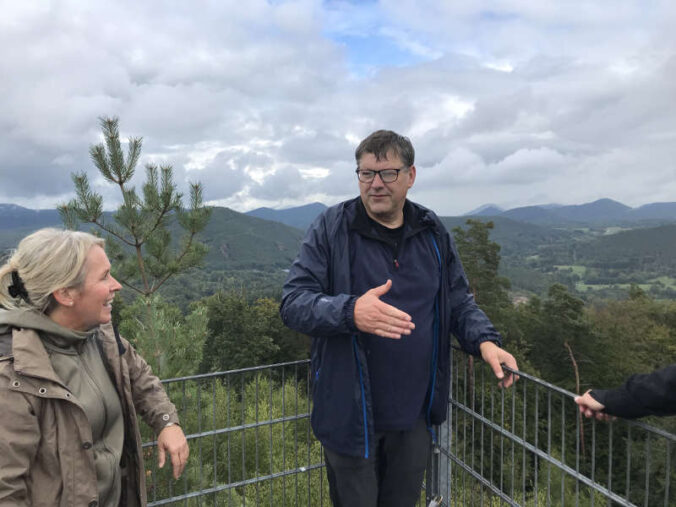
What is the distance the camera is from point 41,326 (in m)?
1.66

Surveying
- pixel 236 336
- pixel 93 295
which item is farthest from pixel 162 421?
pixel 236 336

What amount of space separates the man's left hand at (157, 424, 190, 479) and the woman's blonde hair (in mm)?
775

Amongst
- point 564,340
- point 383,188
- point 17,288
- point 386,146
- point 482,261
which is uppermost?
point 386,146

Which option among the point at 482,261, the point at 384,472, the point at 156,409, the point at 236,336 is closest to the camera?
the point at 156,409

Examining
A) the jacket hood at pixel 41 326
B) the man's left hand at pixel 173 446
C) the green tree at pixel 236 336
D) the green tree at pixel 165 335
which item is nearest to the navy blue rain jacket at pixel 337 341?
the man's left hand at pixel 173 446

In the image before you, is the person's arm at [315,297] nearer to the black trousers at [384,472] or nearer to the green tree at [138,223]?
the black trousers at [384,472]

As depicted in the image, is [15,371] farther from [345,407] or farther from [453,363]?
[453,363]

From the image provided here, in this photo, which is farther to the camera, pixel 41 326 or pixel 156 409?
pixel 156 409

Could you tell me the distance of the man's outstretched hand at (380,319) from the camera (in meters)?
1.89

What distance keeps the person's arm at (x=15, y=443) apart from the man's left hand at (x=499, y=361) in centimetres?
200

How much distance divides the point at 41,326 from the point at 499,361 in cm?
207

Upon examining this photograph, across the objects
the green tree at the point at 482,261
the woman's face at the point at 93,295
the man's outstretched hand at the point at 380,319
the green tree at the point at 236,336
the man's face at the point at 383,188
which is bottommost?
the green tree at the point at 236,336

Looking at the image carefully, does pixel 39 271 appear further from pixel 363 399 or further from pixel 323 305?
pixel 363 399

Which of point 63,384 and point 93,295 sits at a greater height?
point 93,295
